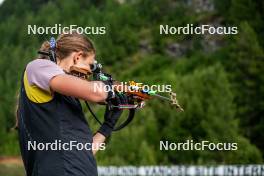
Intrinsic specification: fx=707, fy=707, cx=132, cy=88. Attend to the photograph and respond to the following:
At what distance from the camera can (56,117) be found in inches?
132

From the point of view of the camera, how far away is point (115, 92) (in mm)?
3348

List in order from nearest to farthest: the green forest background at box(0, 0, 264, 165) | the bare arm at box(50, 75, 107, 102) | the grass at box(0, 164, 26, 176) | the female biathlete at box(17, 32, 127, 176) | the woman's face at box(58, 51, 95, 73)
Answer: the bare arm at box(50, 75, 107, 102), the female biathlete at box(17, 32, 127, 176), the woman's face at box(58, 51, 95, 73), the grass at box(0, 164, 26, 176), the green forest background at box(0, 0, 264, 165)

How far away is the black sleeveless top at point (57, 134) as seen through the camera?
3.34 metres

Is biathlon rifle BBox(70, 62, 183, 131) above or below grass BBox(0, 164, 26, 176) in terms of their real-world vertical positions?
below

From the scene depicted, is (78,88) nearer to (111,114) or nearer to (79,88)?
(79,88)

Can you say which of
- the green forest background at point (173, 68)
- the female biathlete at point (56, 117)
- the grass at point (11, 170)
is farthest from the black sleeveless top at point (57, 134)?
the green forest background at point (173, 68)

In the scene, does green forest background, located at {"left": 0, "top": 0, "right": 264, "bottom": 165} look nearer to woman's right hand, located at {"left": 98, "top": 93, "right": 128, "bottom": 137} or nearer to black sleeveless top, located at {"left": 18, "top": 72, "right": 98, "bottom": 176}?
woman's right hand, located at {"left": 98, "top": 93, "right": 128, "bottom": 137}

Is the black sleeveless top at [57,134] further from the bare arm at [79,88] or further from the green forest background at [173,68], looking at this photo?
the green forest background at [173,68]

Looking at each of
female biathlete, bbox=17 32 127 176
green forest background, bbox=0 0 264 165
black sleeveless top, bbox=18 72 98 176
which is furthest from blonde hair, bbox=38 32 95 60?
green forest background, bbox=0 0 264 165

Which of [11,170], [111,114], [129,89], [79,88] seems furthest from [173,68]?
[79,88]

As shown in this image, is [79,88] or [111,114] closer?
[79,88]

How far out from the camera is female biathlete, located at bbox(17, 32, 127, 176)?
3.31 meters

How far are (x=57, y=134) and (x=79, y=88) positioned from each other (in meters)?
0.30

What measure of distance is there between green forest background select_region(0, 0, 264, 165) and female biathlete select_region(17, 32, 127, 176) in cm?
1631
